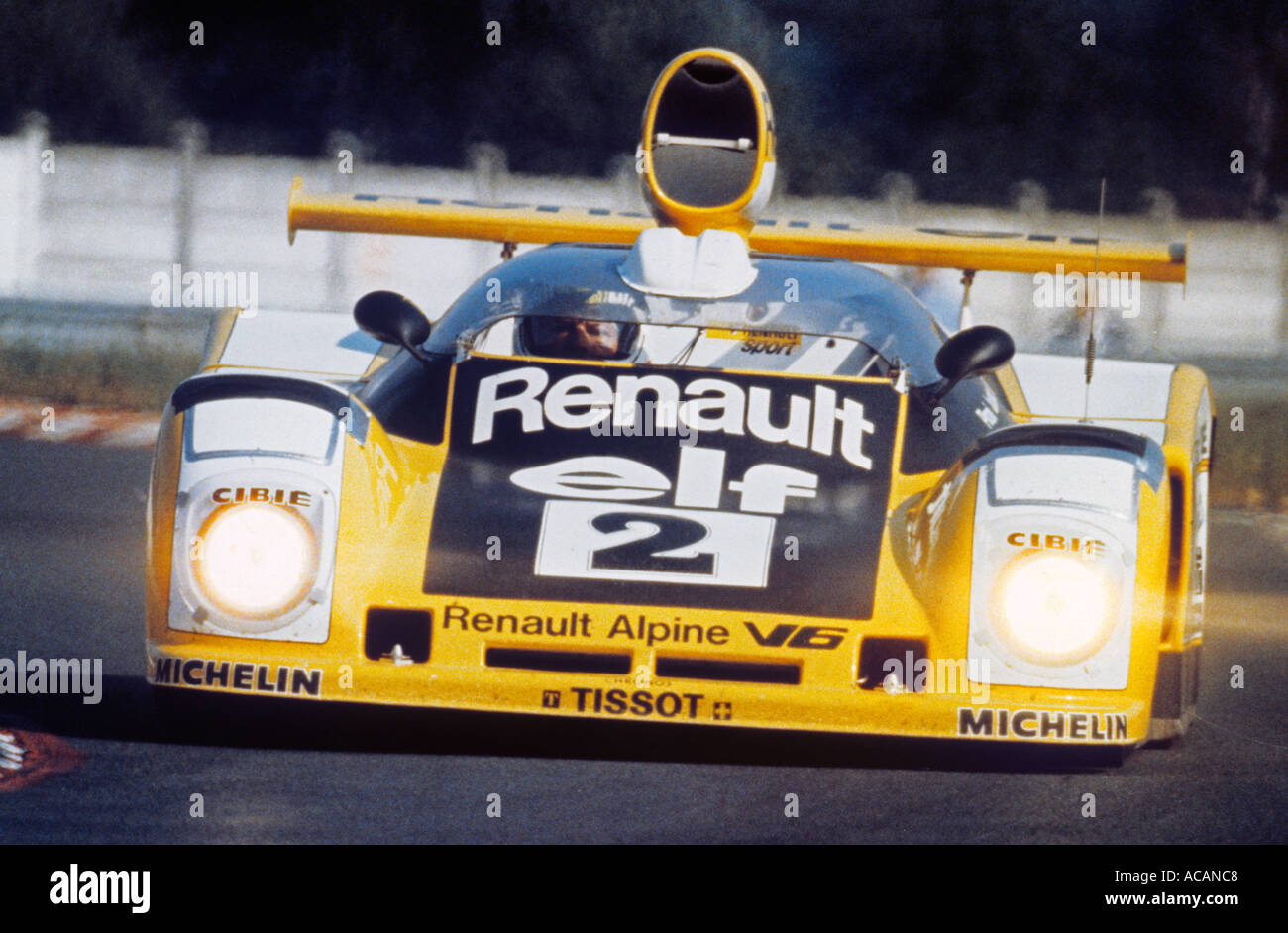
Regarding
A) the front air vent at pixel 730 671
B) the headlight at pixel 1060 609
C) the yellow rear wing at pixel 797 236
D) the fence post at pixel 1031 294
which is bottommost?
the front air vent at pixel 730 671

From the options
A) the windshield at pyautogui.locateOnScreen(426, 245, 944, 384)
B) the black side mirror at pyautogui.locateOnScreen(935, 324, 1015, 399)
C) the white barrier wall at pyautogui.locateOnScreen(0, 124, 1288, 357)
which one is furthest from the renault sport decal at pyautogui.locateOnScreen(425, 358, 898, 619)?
the white barrier wall at pyautogui.locateOnScreen(0, 124, 1288, 357)

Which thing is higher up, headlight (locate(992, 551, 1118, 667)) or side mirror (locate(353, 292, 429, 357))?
side mirror (locate(353, 292, 429, 357))

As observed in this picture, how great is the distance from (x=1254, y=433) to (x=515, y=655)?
890cm

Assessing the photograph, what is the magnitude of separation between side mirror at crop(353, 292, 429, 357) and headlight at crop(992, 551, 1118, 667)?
67.6 inches

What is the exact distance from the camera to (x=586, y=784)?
442 cm

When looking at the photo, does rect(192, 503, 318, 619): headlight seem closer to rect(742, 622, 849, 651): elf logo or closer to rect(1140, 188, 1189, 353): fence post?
rect(742, 622, 849, 651): elf logo

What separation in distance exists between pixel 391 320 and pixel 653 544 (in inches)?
46.6

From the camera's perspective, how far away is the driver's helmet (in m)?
5.05

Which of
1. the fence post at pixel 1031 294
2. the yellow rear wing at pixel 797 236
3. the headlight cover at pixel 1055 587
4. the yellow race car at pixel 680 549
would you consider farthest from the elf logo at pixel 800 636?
the fence post at pixel 1031 294

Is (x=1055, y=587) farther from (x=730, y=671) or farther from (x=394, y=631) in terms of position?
(x=394, y=631)

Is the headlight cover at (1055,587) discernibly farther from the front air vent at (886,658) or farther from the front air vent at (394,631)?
the front air vent at (394,631)

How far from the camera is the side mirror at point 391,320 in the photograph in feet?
16.4

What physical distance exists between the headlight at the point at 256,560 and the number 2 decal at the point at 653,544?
45 cm
